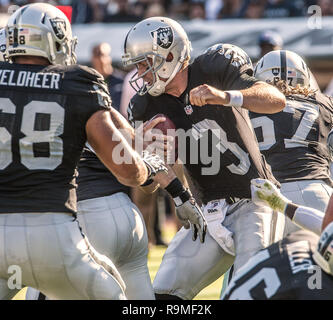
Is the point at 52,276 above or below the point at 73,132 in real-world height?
below

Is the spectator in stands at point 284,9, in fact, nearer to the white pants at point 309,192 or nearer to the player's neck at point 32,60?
the white pants at point 309,192

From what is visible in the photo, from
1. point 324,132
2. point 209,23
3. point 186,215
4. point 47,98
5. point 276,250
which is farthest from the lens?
point 209,23

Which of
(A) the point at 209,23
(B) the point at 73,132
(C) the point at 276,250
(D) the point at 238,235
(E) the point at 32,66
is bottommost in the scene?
(A) the point at 209,23

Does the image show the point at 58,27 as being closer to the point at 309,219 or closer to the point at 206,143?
the point at 206,143

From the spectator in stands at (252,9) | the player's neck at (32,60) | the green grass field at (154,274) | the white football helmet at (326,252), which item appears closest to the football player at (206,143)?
the player's neck at (32,60)

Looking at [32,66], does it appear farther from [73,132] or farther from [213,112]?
[213,112]

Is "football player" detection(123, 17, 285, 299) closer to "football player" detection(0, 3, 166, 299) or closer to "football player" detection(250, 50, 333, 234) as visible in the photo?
"football player" detection(250, 50, 333, 234)

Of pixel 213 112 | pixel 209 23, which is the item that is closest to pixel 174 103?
pixel 213 112

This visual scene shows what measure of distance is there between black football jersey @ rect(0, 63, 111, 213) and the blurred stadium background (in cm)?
597

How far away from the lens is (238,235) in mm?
4188

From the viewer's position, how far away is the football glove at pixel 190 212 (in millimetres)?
4133

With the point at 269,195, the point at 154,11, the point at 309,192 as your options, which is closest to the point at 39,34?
the point at 269,195

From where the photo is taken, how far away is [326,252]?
2963 millimetres
